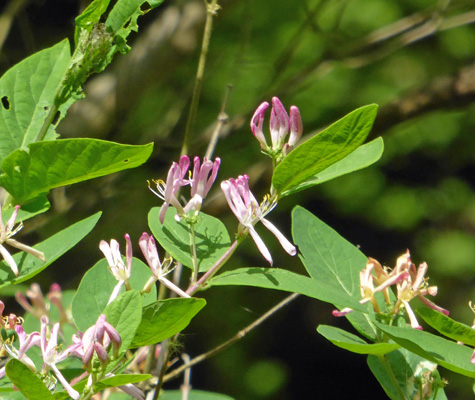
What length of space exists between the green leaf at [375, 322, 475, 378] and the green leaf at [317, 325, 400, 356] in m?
0.03

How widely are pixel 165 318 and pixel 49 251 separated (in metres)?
0.13

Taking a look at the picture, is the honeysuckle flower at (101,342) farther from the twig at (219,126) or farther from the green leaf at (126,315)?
the twig at (219,126)

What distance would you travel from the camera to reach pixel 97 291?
52 cm

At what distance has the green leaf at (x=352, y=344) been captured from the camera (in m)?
0.46

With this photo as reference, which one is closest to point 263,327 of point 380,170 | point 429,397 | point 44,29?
point 380,170

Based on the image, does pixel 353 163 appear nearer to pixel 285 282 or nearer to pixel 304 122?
pixel 285 282

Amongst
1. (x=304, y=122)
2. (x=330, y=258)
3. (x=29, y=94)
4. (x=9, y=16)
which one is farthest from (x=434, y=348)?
(x=304, y=122)

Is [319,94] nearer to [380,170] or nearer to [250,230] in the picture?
[380,170]

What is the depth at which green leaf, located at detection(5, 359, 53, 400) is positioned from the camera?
36 cm

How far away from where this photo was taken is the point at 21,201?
0.51 meters

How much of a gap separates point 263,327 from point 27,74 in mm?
2081

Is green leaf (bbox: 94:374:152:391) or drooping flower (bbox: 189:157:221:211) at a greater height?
drooping flower (bbox: 189:157:221:211)

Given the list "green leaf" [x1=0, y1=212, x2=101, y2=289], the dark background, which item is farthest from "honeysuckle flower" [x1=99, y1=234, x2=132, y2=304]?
the dark background

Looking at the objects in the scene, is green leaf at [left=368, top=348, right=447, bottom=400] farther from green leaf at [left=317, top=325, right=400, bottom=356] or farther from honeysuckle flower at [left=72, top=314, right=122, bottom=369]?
honeysuckle flower at [left=72, top=314, right=122, bottom=369]
